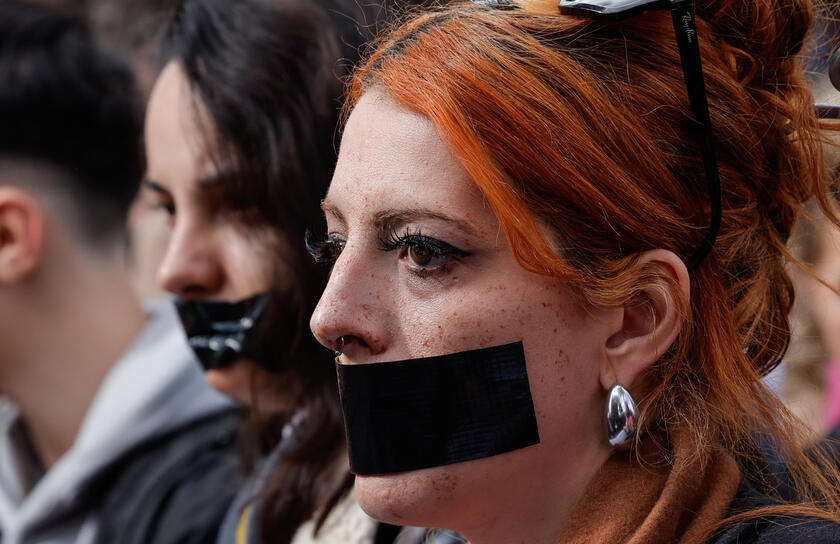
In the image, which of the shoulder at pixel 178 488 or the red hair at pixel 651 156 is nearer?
the red hair at pixel 651 156

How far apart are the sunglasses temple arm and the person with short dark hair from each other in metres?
1.90

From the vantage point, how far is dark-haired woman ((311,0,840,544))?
58.0 inches

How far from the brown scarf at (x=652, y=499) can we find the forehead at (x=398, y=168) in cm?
48

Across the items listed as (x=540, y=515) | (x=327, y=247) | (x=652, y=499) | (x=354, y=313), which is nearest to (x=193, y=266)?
(x=327, y=247)

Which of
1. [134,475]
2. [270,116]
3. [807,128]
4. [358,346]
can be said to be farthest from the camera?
[134,475]

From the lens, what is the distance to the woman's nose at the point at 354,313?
1509 millimetres

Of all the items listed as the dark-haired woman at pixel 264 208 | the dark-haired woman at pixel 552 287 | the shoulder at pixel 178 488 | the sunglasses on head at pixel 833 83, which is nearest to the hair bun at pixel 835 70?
the sunglasses on head at pixel 833 83

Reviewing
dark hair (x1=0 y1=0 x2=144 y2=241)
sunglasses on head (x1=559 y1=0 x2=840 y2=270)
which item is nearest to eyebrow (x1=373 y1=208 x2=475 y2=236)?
sunglasses on head (x1=559 y1=0 x2=840 y2=270)

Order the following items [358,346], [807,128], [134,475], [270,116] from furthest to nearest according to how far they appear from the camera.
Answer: [134,475] → [270,116] → [807,128] → [358,346]

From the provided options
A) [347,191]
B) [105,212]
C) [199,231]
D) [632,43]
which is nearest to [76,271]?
[105,212]

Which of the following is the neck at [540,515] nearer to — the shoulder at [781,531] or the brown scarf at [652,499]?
the brown scarf at [652,499]

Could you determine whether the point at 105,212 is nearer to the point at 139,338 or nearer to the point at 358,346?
the point at 139,338

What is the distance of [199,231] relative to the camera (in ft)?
7.74

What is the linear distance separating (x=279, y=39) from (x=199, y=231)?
518mm
